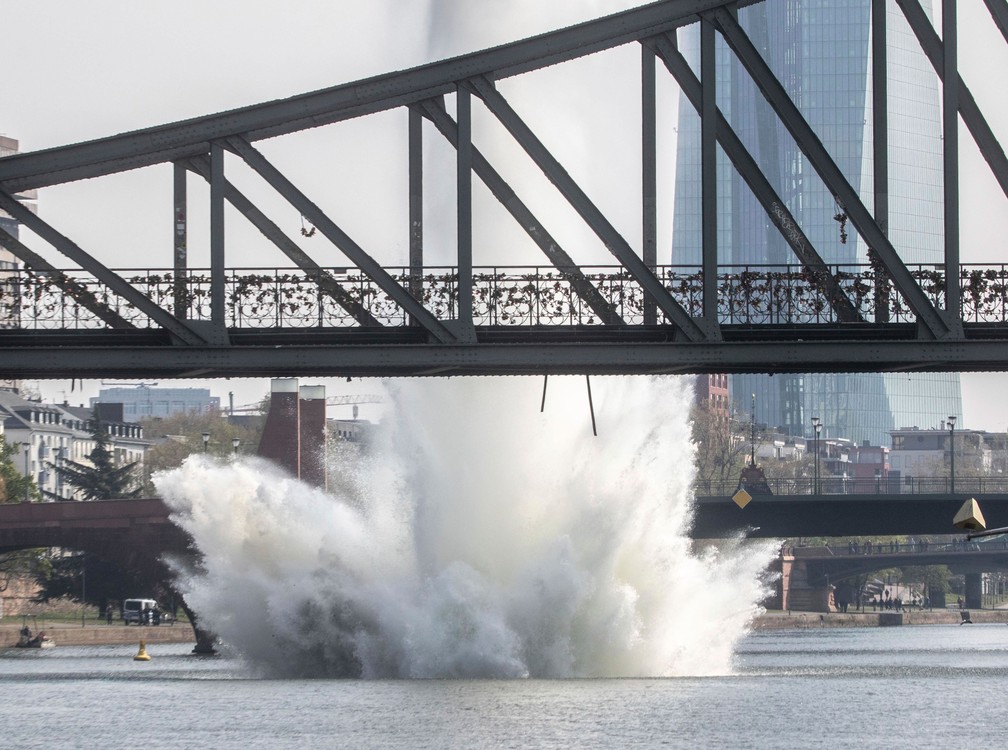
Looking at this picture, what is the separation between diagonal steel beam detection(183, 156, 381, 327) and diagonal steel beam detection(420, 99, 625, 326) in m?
3.15

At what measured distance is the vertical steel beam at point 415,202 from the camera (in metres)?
36.4

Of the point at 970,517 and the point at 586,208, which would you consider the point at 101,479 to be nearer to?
the point at 586,208

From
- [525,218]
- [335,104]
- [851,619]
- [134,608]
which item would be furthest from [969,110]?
[851,619]

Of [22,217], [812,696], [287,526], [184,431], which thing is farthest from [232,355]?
[184,431]

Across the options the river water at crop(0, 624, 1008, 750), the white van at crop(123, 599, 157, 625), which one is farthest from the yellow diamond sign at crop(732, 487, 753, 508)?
the white van at crop(123, 599, 157, 625)

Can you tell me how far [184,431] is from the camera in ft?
593

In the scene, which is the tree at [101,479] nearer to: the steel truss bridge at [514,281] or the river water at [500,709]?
the river water at [500,709]

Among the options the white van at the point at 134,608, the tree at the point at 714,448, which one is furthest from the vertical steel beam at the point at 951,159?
the tree at the point at 714,448

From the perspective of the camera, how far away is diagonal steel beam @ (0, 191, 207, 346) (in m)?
34.1

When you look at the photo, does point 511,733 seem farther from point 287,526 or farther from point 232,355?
point 287,526

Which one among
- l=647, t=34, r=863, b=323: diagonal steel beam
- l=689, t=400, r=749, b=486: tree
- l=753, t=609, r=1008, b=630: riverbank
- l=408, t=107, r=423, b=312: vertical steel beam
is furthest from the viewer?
l=689, t=400, r=749, b=486: tree

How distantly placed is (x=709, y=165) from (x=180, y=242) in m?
9.50

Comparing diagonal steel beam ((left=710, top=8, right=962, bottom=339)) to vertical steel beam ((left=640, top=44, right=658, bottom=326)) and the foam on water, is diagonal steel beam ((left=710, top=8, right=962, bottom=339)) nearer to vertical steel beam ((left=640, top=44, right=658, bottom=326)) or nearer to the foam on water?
vertical steel beam ((left=640, top=44, right=658, bottom=326))

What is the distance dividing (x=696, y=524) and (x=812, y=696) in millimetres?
30823
